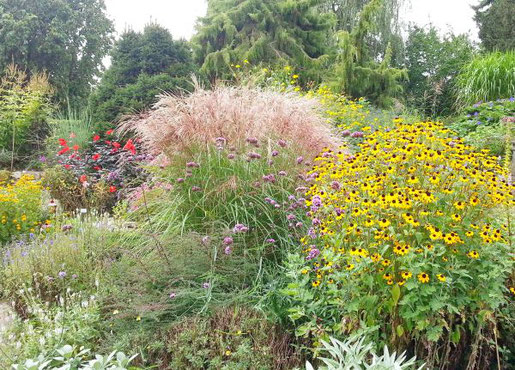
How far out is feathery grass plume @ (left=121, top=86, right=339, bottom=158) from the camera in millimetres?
4125

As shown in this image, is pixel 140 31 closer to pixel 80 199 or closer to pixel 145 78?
pixel 145 78

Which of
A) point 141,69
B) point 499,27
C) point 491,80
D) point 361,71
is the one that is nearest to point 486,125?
point 491,80

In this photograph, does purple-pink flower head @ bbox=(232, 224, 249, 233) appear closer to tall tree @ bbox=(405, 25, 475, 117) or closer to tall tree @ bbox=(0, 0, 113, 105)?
tall tree @ bbox=(405, 25, 475, 117)

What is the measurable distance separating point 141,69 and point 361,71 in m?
5.42

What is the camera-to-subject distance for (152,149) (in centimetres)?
464

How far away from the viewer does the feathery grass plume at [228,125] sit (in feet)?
13.5

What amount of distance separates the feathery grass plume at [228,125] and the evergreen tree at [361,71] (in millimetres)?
7206

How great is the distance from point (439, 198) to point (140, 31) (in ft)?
24.8

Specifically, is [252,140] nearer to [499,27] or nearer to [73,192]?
[73,192]

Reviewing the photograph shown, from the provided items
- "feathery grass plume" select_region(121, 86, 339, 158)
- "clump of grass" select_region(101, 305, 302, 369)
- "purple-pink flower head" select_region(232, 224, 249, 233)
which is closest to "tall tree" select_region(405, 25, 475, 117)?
"feathery grass plume" select_region(121, 86, 339, 158)

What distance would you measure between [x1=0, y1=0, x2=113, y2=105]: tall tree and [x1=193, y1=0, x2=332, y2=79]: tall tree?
8315mm

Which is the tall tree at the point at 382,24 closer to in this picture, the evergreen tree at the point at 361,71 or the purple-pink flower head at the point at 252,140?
the evergreen tree at the point at 361,71

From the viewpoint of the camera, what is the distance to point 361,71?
11.7 meters

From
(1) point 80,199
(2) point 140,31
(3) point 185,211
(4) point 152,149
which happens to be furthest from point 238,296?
Answer: (2) point 140,31
